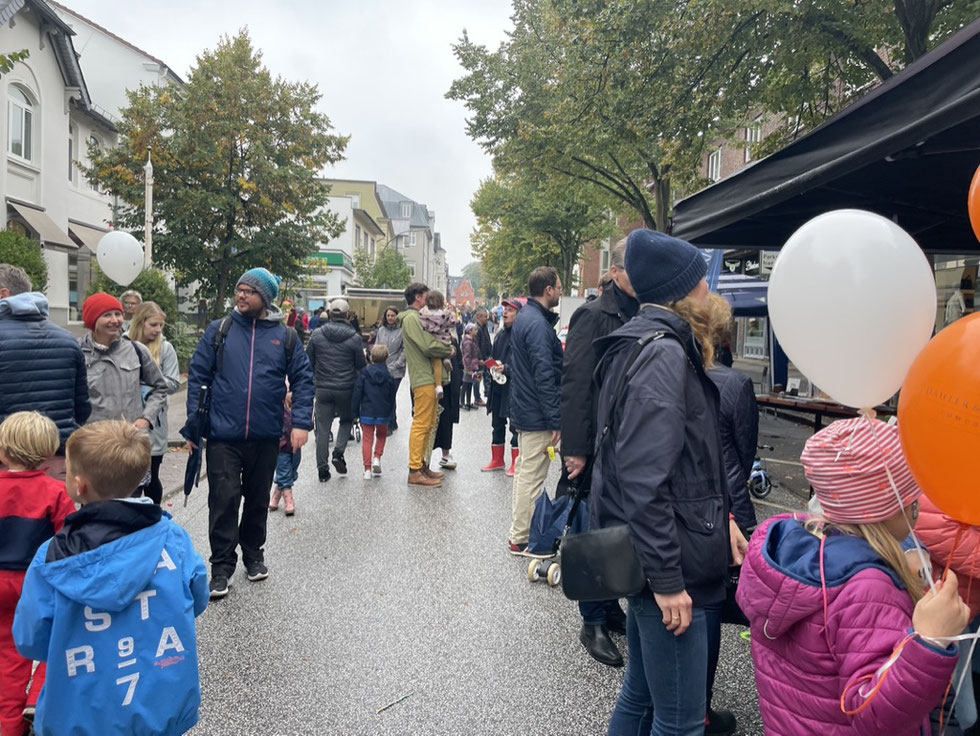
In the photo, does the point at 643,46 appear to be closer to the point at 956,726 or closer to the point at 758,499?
the point at 758,499

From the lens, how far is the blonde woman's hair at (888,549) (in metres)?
1.68

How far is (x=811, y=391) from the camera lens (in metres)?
11.8

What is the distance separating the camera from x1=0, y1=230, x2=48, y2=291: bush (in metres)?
15.2

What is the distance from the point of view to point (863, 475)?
170 centimetres

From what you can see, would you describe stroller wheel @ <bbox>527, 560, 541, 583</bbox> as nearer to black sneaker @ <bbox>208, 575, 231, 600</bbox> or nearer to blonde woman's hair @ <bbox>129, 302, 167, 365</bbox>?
black sneaker @ <bbox>208, 575, 231, 600</bbox>

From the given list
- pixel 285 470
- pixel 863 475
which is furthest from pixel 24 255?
pixel 863 475

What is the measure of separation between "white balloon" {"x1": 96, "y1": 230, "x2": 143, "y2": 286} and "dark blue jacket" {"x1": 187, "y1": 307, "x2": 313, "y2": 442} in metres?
6.76

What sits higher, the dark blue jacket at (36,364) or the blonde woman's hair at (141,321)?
the blonde woman's hair at (141,321)

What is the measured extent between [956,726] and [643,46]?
989 cm

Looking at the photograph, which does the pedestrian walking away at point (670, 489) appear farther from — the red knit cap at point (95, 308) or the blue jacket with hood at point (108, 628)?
the red knit cap at point (95, 308)

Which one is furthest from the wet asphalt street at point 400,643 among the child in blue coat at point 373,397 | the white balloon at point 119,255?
the white balloon at point 119,255

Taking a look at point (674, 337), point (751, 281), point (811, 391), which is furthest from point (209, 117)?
point (674, 337)

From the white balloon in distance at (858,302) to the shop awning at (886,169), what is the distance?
51.5 inches

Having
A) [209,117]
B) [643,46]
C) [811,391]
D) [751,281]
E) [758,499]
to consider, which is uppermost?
[209,117]
